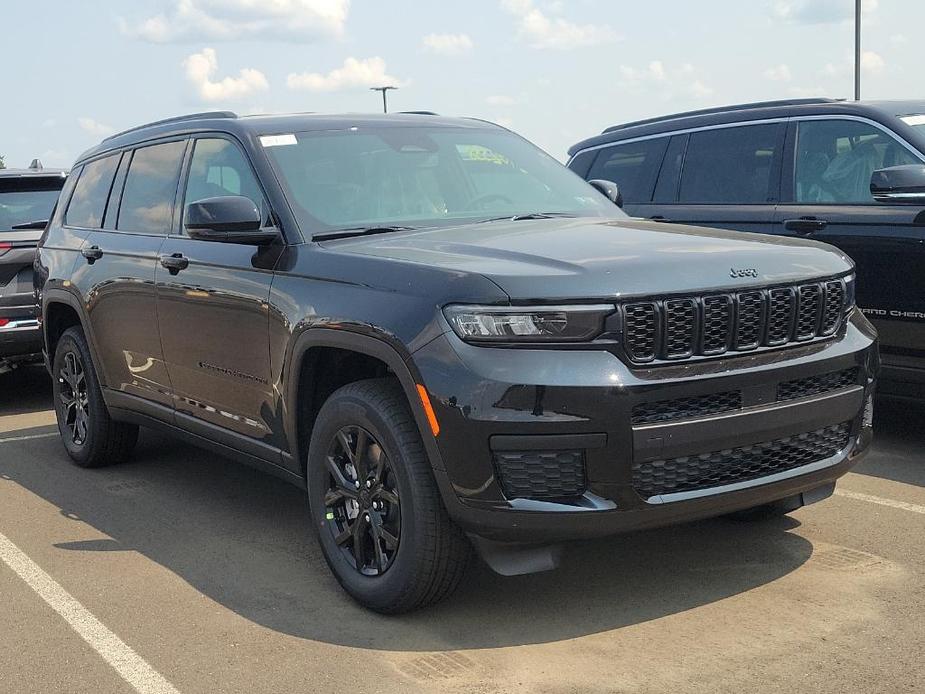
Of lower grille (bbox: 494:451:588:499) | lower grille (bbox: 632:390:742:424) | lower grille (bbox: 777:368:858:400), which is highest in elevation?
lower grille (bbox: 632:390:742:424)

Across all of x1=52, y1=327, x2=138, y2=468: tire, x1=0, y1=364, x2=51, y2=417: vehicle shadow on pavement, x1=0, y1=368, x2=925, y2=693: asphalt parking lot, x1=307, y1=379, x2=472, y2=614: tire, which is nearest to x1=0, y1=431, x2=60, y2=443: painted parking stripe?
x1=52, y1=327, x2=138, y2=468: tire

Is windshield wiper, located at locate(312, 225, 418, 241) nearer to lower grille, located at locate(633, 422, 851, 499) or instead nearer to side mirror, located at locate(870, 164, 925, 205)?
lower grille, located at locate(633, 422, 851, 499)

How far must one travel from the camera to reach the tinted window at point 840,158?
649cm

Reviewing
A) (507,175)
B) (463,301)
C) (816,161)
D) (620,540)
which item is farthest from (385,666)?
(816,161)

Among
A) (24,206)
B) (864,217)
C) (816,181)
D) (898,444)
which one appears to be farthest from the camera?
(24,206)

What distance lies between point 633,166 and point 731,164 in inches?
33.9

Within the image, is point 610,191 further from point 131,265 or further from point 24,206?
point 24,206

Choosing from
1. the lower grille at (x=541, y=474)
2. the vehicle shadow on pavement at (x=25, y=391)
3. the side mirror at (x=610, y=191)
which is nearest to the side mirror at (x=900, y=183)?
the side mirror at (x=610, y=191)

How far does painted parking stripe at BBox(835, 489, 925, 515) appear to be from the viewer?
532 centimetres

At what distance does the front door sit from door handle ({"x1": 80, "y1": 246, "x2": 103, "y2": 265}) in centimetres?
85

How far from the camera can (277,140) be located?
16.9ft

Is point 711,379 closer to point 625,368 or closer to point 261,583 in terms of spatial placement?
point 625,368

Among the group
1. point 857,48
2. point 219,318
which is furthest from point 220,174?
point 857,48

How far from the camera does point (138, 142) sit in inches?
251
